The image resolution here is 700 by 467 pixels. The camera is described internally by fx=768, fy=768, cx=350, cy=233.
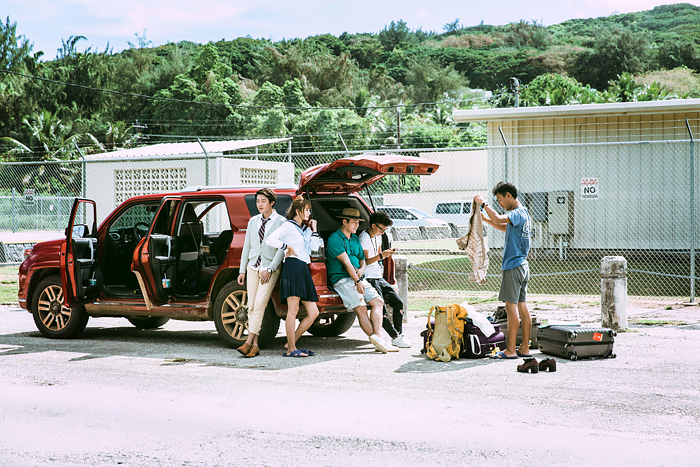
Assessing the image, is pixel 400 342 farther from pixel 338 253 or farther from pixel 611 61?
pixel 611 61

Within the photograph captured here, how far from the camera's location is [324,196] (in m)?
9.05

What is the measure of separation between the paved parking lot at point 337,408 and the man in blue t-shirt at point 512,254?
0.47 m

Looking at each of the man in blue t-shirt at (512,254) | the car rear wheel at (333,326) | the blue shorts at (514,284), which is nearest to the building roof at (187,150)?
the car rear wheel at (333,326)

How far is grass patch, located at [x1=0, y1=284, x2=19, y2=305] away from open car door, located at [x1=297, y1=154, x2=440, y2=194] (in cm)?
755

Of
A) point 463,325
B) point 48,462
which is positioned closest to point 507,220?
point 463,325

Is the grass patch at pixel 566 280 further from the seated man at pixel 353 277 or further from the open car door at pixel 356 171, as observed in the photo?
the seated man at pixel 353 277

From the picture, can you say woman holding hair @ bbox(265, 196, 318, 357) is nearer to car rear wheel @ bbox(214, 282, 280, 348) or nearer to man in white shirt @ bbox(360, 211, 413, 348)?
car rear wheel @ bbox(214, 282, 280, 348)

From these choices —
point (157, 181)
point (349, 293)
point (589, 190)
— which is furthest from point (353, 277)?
point (157, 181)

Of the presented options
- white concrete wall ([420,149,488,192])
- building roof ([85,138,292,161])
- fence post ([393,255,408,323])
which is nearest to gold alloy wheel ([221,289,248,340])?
fence post ([393,255,408,323])

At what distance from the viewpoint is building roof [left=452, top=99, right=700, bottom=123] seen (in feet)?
57.1

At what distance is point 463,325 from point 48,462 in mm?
4689

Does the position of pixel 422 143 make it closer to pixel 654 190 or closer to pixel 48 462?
pixel 654 190

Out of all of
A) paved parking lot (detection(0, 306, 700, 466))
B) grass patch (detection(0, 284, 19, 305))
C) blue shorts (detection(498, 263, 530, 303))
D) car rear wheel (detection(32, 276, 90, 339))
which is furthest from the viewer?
grass patch (detection(0, 284, 19, 305))

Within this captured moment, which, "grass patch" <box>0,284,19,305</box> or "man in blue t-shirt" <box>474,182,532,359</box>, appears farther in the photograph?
"grass patch" <box>0,284,19,305</box>
